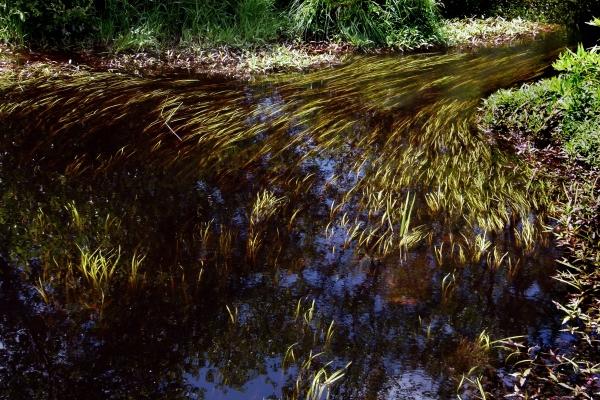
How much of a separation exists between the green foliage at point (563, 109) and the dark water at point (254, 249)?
43 centimetres

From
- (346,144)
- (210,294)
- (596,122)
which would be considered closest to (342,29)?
(346,144)

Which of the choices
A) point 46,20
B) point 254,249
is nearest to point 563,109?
point 254,249

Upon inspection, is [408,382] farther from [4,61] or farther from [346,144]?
[4,61]

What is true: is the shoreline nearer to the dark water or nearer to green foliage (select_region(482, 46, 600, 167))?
the dark water

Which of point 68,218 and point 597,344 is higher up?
point 68,218

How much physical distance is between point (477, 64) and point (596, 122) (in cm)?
403

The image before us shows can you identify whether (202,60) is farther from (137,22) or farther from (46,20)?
(46,20)

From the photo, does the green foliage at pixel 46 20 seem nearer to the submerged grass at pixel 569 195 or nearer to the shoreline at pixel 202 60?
the shoreline at pixel 202 60

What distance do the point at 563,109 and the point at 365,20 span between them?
4.64 meters

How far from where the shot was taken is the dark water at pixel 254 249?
230cm

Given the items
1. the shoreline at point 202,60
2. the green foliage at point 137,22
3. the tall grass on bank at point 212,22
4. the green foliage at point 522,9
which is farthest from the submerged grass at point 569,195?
the green foliage at point 522,9

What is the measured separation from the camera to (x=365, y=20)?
344 inches

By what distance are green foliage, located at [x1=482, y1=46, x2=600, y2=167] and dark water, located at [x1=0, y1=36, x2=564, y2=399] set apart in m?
0.43

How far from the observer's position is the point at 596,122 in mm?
4402
